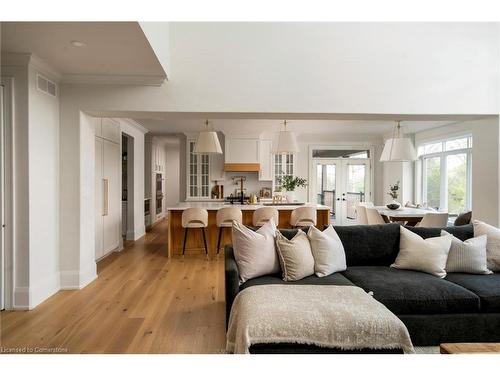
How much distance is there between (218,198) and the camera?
28.3 ft

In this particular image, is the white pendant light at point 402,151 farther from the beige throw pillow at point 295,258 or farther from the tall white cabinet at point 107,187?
the tall white cabinet at point 107,187

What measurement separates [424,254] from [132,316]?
283cm

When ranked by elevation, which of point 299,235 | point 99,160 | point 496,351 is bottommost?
point 496,351

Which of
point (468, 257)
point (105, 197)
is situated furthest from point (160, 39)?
point (468, 257)

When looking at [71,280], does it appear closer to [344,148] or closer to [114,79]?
[114,79]

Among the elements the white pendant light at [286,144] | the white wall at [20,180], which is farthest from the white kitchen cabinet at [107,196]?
the white pendant light at [286,144]

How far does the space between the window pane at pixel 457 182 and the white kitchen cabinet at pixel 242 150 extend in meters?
4.39

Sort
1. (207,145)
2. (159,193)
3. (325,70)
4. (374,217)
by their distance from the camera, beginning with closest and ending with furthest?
1. (325,70)
2. (207,145)
3. (374,217)
4. (159,193)

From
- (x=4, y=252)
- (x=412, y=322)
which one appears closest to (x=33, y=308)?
(x=4, y=252)

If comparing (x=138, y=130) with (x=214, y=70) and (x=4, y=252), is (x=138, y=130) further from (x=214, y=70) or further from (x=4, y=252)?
(x=4, y=252)

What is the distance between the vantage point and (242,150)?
27.1 ft

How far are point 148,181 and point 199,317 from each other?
6657 millimetres

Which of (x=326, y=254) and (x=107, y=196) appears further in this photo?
(x=107, y=196)

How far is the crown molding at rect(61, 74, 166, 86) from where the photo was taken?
12.8 feet
